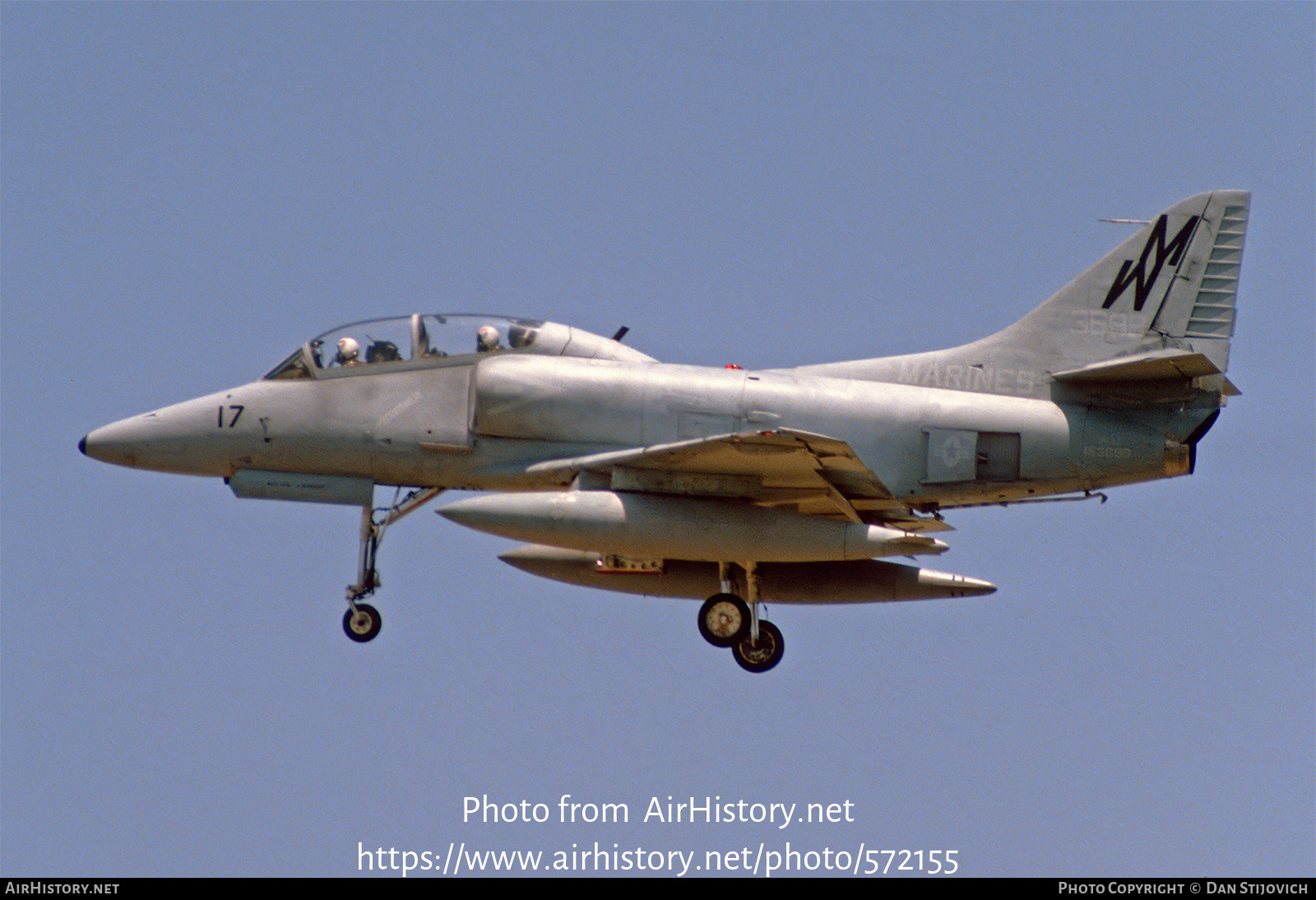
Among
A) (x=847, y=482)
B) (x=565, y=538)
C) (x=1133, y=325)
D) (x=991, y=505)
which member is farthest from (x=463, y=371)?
(x=1133, y=325)

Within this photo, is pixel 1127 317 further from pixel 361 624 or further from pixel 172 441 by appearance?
pixel 172 441

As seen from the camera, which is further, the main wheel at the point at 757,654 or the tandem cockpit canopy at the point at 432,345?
the main wheel at the point at 757,654

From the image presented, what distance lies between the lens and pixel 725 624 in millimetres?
19312

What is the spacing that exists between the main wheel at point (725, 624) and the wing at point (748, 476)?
1383mm

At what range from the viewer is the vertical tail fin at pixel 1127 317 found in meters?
19.2

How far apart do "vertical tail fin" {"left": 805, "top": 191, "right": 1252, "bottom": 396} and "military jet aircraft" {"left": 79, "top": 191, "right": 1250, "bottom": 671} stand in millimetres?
19

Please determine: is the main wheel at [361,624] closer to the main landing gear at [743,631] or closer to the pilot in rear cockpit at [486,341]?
the pilot in rear cockpit at [486,341]

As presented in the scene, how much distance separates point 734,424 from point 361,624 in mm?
4316

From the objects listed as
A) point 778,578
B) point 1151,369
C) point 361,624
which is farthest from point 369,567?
point 1151,369

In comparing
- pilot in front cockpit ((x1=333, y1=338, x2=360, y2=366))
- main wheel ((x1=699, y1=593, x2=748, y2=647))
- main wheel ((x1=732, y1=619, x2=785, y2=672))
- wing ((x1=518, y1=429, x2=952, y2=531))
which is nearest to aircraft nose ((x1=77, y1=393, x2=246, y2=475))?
pilot in front cockpit ((x1=333, y1=338, x2=360, y2=366))

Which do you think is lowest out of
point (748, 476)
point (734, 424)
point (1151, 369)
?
point (748, 476)

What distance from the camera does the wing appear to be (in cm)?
1756

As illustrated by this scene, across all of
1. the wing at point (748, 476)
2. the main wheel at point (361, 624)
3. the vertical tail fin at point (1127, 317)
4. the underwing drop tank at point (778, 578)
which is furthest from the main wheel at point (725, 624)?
the main wheel at point (361, 624)

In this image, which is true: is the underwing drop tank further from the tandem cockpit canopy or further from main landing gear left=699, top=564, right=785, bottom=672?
the tandem cockpit canopy
